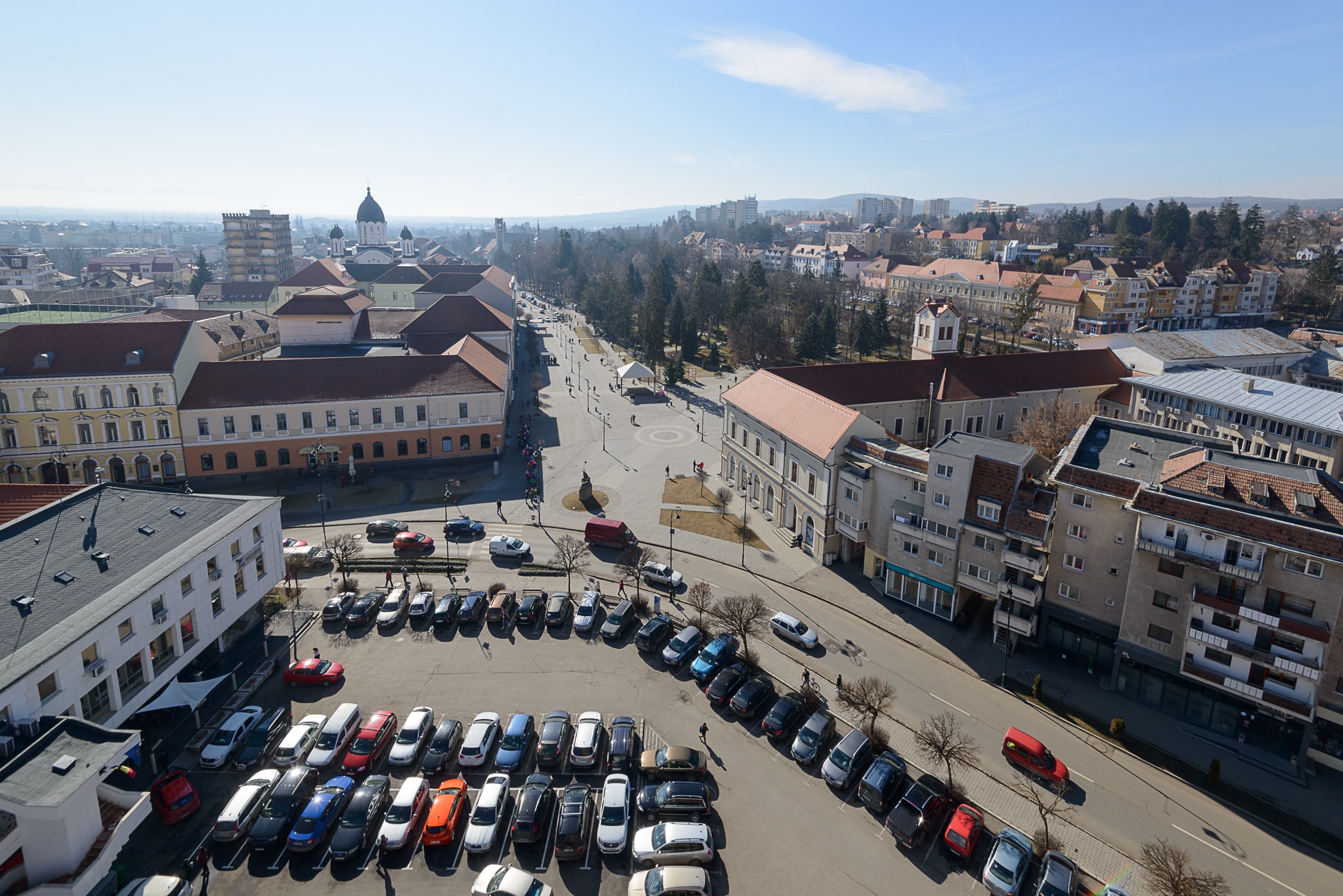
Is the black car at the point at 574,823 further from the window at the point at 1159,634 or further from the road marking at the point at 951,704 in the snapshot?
the window at the point at 1159,634

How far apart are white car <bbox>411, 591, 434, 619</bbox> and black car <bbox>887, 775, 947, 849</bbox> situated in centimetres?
2206

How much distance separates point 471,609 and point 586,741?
37.3 feet

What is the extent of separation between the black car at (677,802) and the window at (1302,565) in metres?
21.7

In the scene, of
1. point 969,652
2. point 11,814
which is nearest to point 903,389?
point 969,652

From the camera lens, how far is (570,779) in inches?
960

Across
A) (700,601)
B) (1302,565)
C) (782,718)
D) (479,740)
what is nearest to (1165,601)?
(1302,565)

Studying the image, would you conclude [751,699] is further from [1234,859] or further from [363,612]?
[363,612]

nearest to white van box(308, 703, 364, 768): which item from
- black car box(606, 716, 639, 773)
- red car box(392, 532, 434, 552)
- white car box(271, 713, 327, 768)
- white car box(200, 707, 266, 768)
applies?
white car box(271, 713, 327, 768)

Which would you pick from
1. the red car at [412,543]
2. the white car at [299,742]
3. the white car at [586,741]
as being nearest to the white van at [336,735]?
the white car at [299,742]

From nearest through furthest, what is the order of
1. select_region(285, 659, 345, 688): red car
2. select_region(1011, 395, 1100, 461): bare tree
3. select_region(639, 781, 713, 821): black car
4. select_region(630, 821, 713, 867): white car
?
select_region(630, 821, 713, 867): white car → select_region(639, 781, 713, 821): black car → select_region(285, 659, 345, 688): red car → select_region(1011, 395, 1100, 461): bare tree

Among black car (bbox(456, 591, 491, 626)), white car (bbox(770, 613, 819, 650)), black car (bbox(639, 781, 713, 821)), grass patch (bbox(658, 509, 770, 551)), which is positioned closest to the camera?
black car (bbox(639, 781, 713, 821))

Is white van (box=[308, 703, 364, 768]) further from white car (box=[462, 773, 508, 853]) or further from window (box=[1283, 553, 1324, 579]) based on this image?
window (box=[1283, 553, 1324, 579])

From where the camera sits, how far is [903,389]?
55.0m

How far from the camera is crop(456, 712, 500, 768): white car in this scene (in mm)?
24312
